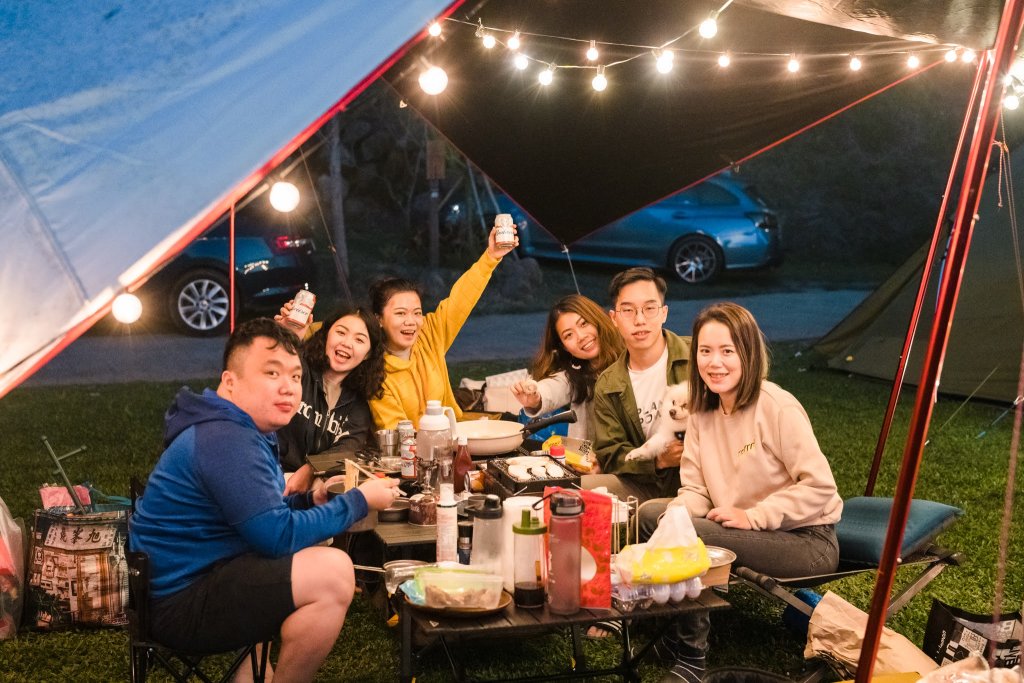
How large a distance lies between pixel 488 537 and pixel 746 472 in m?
1.14

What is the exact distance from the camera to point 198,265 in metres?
9.82

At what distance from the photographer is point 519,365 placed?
30.3ft

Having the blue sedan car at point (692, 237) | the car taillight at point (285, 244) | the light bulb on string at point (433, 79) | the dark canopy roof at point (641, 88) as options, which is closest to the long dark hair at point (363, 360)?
the light bulb on string at point (433, 79)

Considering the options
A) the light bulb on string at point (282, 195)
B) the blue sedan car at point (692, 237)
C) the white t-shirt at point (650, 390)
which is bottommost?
the white t-shirt at point (650, 390)

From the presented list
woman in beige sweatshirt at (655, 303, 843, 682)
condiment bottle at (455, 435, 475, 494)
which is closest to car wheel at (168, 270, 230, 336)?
condiment bottle at (455, 435, 475, 494)

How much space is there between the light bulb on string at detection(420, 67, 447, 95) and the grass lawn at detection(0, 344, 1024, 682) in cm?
248

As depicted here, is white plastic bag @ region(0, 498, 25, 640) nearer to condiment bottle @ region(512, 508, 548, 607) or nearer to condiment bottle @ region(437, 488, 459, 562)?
condiment bottle @ region(437, 488, 459, 562)

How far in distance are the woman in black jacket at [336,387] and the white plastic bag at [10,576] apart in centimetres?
105

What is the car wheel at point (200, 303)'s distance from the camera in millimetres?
10016

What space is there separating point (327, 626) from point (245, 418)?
60 centimetres

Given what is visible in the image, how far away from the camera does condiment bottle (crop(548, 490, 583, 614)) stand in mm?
2410

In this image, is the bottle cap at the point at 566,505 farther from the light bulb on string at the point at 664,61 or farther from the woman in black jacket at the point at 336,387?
the light bulb on string at the point at 664,61

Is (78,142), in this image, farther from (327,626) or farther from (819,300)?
(819,300)

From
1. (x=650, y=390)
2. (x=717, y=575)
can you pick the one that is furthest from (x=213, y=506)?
(x=650, y=390)
